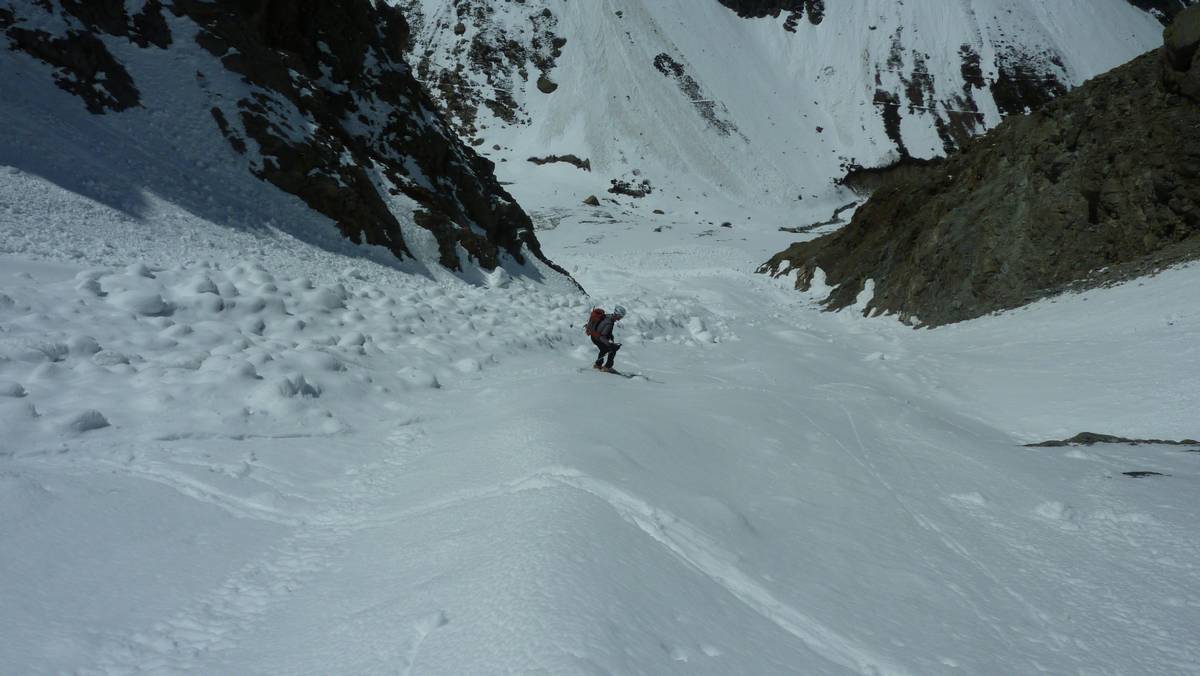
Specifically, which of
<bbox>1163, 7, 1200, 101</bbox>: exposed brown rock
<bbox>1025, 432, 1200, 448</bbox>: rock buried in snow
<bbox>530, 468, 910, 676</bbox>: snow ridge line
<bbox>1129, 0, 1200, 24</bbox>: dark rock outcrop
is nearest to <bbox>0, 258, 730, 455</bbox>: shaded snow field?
<bbox>530, 468, 910, 676</bbox>: snow ridge line

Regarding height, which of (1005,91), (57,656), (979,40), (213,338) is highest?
(979,40)

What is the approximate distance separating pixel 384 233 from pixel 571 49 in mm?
77198

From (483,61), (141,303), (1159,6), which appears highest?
(1159,6)

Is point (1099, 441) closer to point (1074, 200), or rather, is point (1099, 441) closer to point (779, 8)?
point (1074, 200)

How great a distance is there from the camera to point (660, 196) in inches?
2763

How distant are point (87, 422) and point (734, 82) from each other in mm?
92340

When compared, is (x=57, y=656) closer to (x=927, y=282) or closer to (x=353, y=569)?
(x=353, y=569)

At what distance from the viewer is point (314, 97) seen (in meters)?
16.3

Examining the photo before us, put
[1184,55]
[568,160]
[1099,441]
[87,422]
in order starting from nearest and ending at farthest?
1. [87,422]
2. [1099,441]
3. [1184,55]
4. [568,160]

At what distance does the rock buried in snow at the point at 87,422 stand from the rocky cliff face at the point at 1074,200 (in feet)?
57.0

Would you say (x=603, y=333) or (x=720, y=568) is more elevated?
(x=603, y=333)

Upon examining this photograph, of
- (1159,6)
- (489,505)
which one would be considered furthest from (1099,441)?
(1159,6)

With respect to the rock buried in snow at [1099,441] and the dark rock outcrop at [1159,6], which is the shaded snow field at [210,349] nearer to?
the rock buried in snow at [1099,441]

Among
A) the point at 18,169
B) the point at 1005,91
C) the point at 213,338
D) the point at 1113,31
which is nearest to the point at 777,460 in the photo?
the point at 213,338
